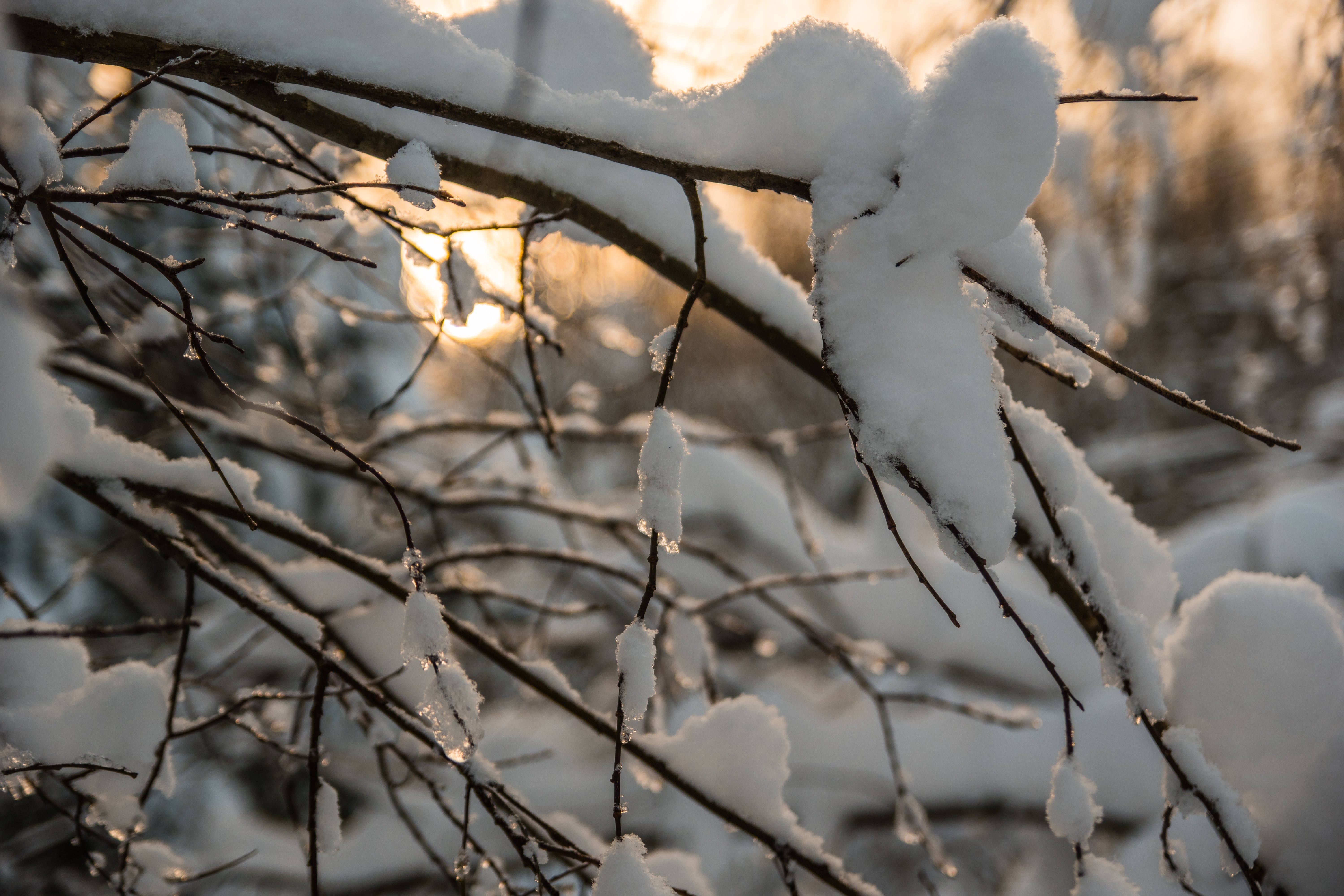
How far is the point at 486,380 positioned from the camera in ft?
21.4

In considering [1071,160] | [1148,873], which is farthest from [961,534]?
[1071,160]

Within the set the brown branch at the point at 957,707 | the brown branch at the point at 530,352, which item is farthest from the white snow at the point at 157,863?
the brown branch at the point at 957,707

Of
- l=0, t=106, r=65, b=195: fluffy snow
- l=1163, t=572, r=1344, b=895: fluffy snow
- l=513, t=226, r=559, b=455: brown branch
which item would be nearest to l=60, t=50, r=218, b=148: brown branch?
l=0, t=106, r=65, b=195: fluffy snow

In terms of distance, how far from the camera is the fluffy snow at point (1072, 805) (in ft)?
2.00

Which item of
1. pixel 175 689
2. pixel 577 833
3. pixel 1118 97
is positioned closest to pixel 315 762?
pixel 175 689

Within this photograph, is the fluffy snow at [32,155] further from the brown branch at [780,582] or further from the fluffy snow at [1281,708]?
the fluffy snow at [1281,708]

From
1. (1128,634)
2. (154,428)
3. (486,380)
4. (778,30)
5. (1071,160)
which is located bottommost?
(1128,634)

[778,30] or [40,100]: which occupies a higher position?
[40,100]

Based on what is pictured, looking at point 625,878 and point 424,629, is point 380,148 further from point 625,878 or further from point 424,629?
point 625,878

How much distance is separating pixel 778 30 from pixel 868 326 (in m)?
0.32

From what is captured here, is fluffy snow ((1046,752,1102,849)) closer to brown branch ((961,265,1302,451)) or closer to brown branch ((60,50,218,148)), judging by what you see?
brown branch ((961,265,1302,451))

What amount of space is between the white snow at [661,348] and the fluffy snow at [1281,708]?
84 cm

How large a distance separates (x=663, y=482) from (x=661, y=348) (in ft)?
0.40

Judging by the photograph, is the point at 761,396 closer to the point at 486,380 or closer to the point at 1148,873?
the point at 486,380
